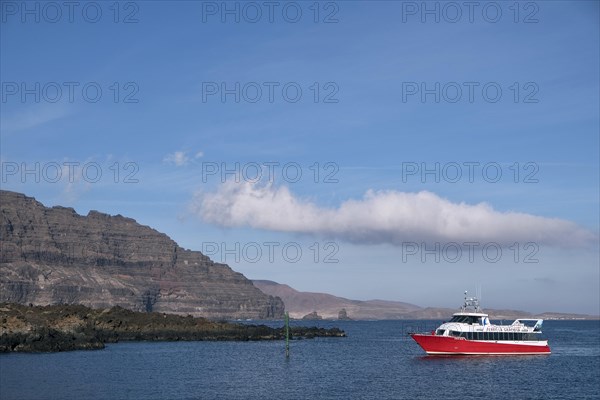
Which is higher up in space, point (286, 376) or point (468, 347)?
point (468, 347)

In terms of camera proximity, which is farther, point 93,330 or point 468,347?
point 93,330

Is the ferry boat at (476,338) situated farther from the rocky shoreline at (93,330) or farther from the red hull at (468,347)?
the rocky shoreline at (93,330)

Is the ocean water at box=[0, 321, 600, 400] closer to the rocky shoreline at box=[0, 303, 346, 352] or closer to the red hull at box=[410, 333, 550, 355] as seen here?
the red hull at box=[410, 333, 550, 355]

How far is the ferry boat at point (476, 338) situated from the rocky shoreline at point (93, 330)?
45.0 m

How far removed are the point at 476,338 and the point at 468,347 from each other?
160cm

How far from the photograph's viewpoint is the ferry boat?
288 ft

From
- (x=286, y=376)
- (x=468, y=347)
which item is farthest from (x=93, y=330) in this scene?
(x=468, y=347)

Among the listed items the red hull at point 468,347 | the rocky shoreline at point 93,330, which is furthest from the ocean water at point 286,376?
the rocky shoreline at point 93,330

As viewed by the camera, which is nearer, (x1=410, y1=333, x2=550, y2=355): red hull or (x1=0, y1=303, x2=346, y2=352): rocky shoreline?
(x1=410, y1=333, x2=550, y2=355): red hull

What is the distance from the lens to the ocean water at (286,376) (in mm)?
59219

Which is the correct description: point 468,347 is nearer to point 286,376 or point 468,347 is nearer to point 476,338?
point 476,338

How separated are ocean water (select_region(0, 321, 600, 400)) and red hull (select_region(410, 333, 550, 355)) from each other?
103 cm

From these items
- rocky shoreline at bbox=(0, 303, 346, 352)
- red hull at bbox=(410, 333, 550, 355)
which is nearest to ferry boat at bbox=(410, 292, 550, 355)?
red hull at bbox=(410, 333, 550, 355)

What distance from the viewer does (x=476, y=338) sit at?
8812cm
